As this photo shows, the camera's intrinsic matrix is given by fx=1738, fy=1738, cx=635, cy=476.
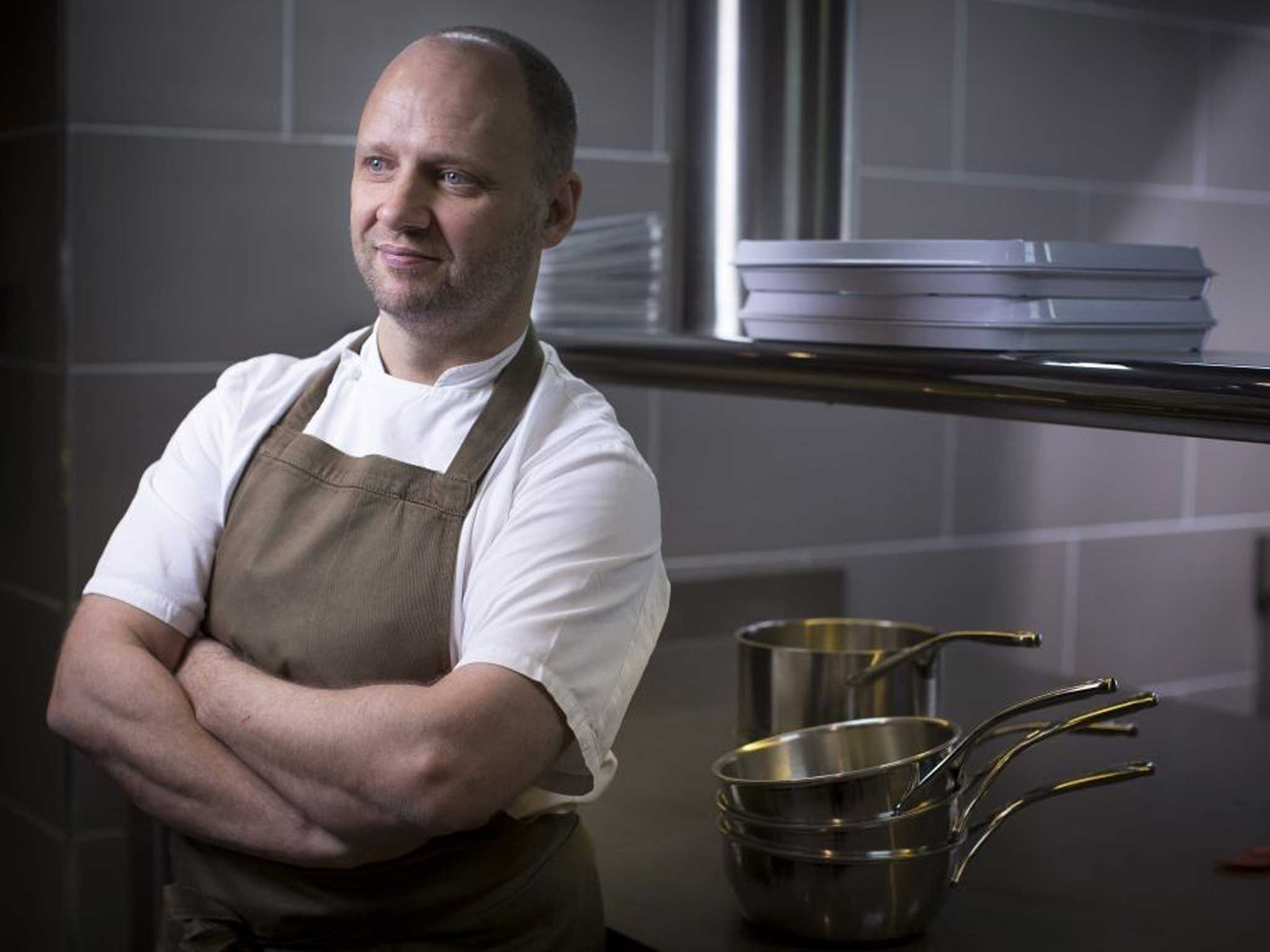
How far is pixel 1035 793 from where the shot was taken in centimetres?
114

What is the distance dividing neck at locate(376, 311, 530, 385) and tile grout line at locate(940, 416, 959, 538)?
4.19 ft

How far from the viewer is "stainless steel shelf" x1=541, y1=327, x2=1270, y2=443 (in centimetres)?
111

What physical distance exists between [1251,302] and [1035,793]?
1.96 meters

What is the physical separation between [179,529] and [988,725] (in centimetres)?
67

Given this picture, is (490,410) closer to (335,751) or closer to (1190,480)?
(335,751)

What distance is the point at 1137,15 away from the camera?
2686mm

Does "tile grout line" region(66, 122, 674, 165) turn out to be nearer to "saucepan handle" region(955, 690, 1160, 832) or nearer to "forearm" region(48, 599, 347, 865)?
"forearm" region(48, 599, 347, 865)

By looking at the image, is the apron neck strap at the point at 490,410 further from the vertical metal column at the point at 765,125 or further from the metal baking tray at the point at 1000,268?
the vertical metal column at the point at 765,125

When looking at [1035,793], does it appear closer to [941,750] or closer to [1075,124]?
[941,750]

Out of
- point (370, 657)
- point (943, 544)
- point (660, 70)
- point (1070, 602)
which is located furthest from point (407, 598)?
point (1070, 602)

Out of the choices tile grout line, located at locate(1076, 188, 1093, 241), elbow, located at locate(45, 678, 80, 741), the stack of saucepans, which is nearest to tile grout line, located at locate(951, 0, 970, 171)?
tile grout line, located at locate(1076, 188, 1093, 241)

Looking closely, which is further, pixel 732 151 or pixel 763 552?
pixel 763 552

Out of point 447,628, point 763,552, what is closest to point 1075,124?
point 763,552

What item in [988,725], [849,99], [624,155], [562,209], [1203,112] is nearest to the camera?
[988,725]
